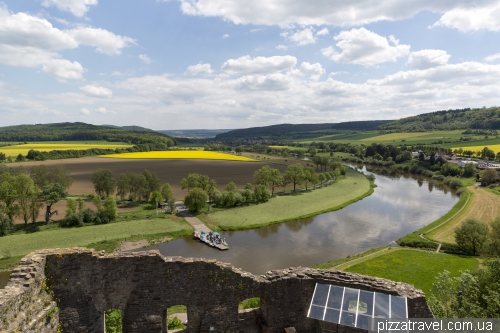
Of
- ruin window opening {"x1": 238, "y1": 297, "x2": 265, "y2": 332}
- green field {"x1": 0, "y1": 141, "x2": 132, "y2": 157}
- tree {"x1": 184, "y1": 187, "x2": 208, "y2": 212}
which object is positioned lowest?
tree {"x1": 184, "y1": 187, "x2": 208, "y2": 212}

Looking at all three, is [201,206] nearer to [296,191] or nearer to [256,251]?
[256,251]

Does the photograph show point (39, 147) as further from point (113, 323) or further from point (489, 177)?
point (489, 177)

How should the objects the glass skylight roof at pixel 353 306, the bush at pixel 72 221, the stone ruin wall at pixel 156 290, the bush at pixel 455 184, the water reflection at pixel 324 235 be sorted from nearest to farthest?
the glass skylight roof at pixel 353 306
the stone ruin wall at pixel 156 290
the water reflection at pixel 324 235
the bush at pixel 72 221
the bush at pixel 455 184

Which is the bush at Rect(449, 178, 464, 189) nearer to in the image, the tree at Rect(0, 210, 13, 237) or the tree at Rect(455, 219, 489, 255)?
the tree at Rect(455, 219, 489, 255)

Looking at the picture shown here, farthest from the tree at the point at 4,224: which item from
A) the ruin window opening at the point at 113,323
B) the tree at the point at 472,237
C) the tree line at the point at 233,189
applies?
the tree at the point at 472,237

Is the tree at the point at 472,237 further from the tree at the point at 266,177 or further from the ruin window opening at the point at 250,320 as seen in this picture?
the tree at the point at 266,177

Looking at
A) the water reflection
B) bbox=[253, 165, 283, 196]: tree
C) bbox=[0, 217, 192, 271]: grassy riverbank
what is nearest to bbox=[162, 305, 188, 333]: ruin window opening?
the water reflection
